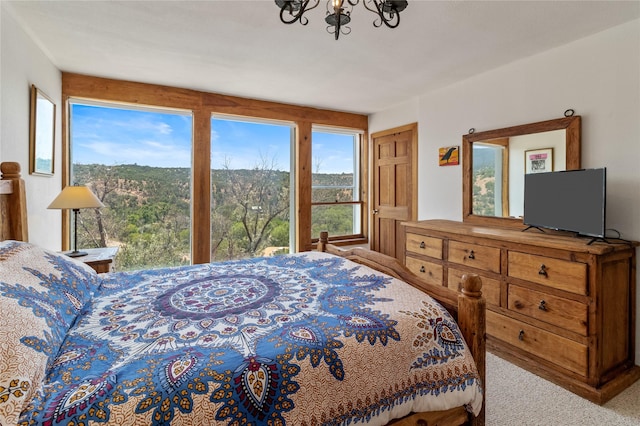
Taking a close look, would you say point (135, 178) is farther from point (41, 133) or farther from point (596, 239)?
point (596, 239)

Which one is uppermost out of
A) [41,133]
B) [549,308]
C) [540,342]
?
[41,133]

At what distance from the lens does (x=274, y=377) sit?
0.98m

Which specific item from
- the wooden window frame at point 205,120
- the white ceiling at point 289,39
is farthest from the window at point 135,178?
the white ceiling at point 289,39

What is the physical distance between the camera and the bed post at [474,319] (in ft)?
4.61

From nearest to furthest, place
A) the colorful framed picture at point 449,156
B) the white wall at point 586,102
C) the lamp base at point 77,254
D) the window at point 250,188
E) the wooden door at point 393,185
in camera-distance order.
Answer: the white wall at point 586,102 → the lamp base at point 77,254 → the colorful framed picture at point 449,156 → the window at point 250,188 → the wooden door at point 393,185

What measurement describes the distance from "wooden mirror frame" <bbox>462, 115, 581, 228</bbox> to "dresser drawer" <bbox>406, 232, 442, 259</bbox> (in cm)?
58

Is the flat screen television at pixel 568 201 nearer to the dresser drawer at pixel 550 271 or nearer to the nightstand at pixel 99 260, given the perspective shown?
the dresser drawer at pixel 550 271

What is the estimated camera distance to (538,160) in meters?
2.77

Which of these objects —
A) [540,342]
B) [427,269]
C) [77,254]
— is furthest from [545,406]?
[77,254]

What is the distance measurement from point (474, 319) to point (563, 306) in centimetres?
121

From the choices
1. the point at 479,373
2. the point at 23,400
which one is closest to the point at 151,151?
the point at 23,400

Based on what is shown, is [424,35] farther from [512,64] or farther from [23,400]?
[23,400]

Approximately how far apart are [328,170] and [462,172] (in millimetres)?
2016

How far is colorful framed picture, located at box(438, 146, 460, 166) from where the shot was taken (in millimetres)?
3554
